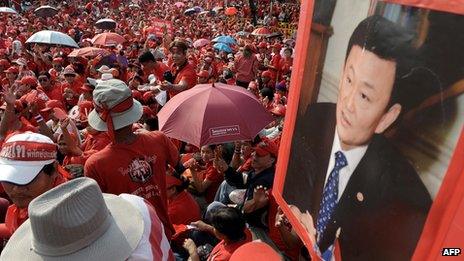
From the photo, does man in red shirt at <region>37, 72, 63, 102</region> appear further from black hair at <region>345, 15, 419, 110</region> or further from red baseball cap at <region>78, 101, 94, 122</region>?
black hair at <region>345, 15, 419, 110</region>

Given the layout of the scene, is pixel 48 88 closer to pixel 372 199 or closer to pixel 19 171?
pixel 19 171

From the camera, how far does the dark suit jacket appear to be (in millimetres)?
785

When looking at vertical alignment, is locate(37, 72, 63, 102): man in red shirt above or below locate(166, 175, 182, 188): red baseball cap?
below

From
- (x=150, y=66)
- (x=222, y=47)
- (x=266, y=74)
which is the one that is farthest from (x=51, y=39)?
(x=266, y=74)

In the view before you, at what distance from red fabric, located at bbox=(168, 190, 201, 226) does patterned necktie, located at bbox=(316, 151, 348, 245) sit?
8.15 ft

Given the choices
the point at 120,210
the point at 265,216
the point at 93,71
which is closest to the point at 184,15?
the point at 93,71

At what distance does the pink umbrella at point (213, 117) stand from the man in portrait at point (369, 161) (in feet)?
7.56

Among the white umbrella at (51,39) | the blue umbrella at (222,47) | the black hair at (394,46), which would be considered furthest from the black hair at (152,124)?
the blue umbrella at (222,47)

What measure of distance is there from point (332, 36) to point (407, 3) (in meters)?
0.32

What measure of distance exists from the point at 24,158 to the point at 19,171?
0.07 metres

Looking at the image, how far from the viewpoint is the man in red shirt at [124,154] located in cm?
246

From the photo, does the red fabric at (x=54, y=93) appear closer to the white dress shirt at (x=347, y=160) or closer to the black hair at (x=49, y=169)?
the black hair at (x=49, y=169)

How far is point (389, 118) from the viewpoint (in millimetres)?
829

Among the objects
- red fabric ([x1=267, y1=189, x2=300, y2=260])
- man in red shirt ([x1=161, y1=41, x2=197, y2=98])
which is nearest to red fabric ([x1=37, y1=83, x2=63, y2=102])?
man in red shirt ([x1=161, y1=41, x2=197, y2=98])
